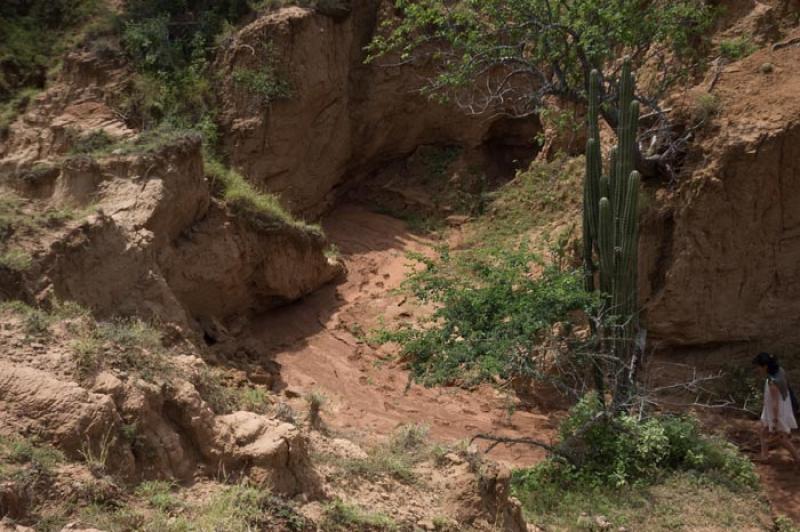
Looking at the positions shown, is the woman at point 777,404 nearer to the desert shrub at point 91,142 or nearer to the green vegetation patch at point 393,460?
the green vegetation patch at point 393,460

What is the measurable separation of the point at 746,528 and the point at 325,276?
7258mm

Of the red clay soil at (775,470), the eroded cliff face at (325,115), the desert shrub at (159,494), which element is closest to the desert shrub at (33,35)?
the eroded cliff face at (325,115)

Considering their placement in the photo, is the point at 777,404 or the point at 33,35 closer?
the point at 777,404

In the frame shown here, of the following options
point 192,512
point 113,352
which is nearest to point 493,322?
point 113,352

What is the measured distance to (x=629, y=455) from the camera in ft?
26.5

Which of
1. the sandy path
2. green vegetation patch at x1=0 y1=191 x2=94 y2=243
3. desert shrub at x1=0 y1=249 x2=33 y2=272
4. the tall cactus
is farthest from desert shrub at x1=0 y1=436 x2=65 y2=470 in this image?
the tall cactus

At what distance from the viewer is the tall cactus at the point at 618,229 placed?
8711 millimetres

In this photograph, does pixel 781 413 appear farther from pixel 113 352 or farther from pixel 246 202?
pixel 246 202

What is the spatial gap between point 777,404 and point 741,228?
237 centimetres

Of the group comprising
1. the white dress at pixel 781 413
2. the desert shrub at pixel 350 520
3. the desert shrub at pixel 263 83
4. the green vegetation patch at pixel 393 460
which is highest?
the desert shrub at pixel 263 83

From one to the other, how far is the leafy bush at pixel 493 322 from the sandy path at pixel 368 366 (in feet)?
3.01

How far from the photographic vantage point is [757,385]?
391 inches

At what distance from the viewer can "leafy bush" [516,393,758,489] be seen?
796cm

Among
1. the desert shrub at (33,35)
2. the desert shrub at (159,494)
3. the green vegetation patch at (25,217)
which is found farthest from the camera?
the desert shrub at (33,35)
